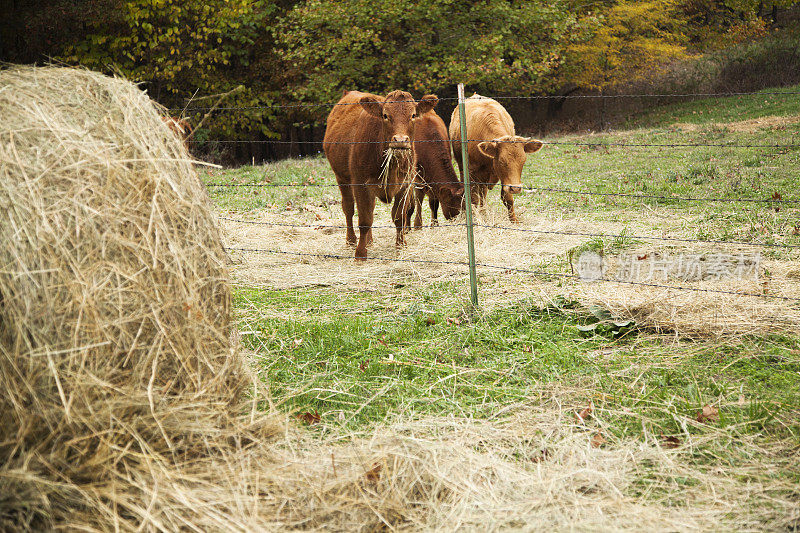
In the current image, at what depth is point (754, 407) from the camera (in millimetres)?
3547

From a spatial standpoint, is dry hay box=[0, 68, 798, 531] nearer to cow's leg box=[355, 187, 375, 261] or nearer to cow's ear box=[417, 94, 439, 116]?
cow's leg box=[355, 187, 375, 261]

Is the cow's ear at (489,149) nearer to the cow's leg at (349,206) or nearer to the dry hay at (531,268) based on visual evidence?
the dry hay at (531,268)

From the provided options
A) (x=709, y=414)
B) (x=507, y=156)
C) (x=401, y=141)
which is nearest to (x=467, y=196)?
(x=401, y=141)

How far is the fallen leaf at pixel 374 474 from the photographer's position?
3.00 metres

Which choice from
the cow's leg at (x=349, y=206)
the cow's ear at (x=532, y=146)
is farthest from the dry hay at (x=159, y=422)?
the cow's ear at (x=532, y=146)

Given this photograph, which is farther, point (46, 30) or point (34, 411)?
point (46, 30)

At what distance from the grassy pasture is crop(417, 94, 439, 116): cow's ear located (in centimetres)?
152

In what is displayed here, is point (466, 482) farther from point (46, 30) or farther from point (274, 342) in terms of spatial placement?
point (46, 30)

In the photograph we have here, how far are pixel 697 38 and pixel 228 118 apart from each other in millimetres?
22225

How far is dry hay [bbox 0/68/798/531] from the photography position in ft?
8.55

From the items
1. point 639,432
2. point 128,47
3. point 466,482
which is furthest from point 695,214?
point 128,47

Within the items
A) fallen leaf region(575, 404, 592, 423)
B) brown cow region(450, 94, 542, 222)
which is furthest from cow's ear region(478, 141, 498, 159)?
fallen leaf region(575, 404, 592, 423)

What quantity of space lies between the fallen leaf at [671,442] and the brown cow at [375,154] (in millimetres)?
3925

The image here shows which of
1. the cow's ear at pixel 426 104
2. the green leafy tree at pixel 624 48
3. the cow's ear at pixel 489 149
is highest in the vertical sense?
the green leafy tree at pixel 624 48
